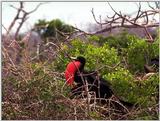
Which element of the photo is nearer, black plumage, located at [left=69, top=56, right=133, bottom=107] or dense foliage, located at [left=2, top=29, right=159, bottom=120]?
dense foliage, located at [left=2, top=29, right=159, bottom=120]

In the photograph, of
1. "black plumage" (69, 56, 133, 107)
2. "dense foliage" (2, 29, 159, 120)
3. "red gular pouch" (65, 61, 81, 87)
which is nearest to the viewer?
"dense foliage" (2, 29, 159, 120)

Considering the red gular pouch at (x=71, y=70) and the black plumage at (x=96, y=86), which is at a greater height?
the red gular pouch at (x=71, y=70)

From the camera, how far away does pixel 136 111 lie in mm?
4023

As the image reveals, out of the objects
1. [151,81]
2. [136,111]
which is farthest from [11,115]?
[151,81]

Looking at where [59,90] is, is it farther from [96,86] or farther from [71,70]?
[71,70]

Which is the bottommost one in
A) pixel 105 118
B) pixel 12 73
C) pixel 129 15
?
pixel 105 118

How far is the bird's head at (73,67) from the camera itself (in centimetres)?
449

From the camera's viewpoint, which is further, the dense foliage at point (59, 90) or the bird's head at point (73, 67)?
the bird's head at point (73, 67)

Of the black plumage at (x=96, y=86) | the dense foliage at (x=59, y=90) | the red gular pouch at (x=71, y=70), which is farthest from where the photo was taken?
the red gular pouch at (x=71, y=70)

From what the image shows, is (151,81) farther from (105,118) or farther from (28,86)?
(28,86)

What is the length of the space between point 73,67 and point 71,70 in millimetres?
53

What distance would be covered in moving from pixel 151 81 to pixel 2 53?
1.30m

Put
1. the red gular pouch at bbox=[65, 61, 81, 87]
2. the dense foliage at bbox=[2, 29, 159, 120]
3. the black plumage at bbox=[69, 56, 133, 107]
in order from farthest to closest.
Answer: the red gular pouch at bbox=[65, 61, 81, 87], the black plumage at bbox=[69, 56, 133, 107], the dense foliage at bbox=[2, 29, 159, 120]

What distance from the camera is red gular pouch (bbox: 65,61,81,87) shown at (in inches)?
176
